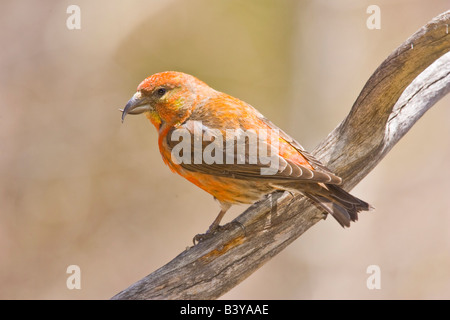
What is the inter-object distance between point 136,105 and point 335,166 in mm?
1592

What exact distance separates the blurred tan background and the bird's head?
3406 millimetres

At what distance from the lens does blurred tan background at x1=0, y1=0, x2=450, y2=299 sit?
7.52 m

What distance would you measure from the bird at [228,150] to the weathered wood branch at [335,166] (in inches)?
8.2

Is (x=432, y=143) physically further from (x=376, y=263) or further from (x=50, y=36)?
(x=50, y=36)

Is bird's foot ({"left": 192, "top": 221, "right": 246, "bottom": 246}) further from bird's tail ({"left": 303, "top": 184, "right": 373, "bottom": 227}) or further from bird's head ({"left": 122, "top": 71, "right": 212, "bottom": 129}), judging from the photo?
bird's head ({"left": 122, "top": 71, "right": 212, "bottom": 129})

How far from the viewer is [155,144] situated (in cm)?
845

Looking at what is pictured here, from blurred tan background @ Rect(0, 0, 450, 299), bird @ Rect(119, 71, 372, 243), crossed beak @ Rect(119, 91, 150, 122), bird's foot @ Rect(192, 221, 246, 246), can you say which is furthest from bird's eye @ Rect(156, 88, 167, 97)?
blurred tan background @ Rect(0, 0, 450, 299)

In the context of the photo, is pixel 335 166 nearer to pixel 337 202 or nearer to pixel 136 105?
pixel 337 202

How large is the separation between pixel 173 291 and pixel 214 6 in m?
5.76

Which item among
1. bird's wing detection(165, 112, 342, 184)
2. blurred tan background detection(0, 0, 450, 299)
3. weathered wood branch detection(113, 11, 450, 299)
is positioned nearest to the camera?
bird's wing detection(165, 112, 342, 184)

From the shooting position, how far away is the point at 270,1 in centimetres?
833

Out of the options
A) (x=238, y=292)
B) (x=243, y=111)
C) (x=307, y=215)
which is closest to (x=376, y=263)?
(x=238, y=292)

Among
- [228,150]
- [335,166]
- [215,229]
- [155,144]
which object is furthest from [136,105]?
[155,144]

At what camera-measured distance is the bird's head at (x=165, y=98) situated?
4113mm
